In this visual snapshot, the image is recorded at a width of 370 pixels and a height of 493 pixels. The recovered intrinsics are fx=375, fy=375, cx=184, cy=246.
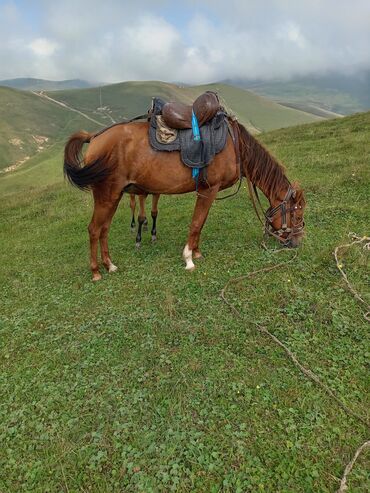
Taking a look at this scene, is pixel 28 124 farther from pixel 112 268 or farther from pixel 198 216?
pixel 198 216

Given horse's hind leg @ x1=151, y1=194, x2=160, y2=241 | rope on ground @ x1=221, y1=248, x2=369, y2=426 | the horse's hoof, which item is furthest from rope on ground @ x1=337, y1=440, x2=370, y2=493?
horse's hind leg @ x1=151, y1=194, x2=160, y2=241

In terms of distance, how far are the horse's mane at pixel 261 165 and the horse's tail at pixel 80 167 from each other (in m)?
3.01

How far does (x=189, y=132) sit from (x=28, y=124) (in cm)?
15744

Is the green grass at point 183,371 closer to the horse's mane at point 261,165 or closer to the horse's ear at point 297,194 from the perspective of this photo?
the horse's ear at point 297,194

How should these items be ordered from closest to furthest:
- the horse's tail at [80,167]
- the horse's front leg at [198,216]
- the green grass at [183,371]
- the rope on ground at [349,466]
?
the rope on ground at [349,466] → the green grass at [183,371] → the horse's tail at [80,167] → the horse's front leg at [198,216]

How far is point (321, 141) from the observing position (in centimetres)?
1938

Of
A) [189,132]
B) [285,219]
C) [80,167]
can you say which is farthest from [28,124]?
[285,219]

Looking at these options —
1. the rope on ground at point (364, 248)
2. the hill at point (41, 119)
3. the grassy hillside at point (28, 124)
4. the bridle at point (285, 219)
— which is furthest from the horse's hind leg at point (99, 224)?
the grassy hillside at point (28, 124)

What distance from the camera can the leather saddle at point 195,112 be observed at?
746cm

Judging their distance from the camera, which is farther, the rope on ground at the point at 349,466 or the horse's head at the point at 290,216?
the horse's head at the point at 290,216

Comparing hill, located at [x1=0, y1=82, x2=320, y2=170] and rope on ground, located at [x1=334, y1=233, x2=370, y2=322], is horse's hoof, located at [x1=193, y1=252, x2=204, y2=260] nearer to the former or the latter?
rope on ground, located at [x1=334, y1=233, x2=370, y2=322]

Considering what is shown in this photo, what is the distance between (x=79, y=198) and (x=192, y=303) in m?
12.3

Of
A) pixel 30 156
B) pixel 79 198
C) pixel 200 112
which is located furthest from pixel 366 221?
pixel 30 156

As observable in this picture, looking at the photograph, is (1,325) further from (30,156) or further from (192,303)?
(30,156)
